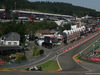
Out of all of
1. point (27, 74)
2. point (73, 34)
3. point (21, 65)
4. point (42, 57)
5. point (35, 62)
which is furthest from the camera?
point (73, 34)

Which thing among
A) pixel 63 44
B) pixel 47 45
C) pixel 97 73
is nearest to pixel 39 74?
pixel 97 73

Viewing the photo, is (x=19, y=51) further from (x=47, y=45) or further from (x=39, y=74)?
(x=39, y=74)

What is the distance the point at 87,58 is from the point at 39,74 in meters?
18.7

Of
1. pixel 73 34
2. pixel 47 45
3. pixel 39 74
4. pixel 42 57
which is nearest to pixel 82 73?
pixel 39 74

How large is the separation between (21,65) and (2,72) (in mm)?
7386

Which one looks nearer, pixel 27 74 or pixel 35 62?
pixel 27 74

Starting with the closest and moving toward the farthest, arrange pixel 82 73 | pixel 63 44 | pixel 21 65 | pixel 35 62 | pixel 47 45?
pixel 82 73
pixel 21 65
pixel 35 62
pixel 47 45
pixel 63 44

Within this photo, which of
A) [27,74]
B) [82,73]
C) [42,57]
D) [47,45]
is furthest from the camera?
A: [47,45]

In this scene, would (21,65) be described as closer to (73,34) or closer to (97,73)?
(97,73)

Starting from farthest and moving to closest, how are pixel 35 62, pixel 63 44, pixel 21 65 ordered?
pixel 63 44
pixel 35 62
pixel 21 65

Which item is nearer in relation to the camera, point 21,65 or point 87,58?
point 21,65

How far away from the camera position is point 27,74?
33.6 metres

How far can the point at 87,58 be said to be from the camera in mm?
48844

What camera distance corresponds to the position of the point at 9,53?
53.0 meters
